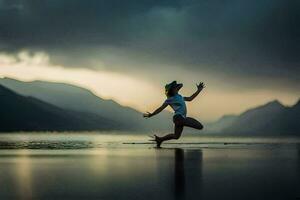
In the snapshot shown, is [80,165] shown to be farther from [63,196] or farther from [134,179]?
[63,196]

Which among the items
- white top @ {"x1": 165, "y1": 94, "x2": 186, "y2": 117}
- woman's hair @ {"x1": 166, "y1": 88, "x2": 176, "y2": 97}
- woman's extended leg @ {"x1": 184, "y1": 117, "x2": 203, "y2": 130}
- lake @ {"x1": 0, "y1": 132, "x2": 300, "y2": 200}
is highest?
woman's hair @ {"x1": 166, "y1": 88, "x2": 176, "y2": 97}

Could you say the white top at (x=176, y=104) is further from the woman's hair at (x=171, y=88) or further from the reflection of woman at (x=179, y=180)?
the reflection of woman at (x=179, y=180)

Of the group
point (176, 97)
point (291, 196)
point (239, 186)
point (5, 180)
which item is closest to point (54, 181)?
point (5, 180)

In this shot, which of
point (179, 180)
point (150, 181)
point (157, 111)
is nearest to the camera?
point (150, 181)

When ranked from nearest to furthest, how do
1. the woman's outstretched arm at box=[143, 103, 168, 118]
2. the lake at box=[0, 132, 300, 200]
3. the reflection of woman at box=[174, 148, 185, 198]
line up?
the lake at box=[0, 132, 300, 200] < the reflection of woman at box=[174, 148, 185, 198] < the woman's outstretched arm at box=[143, 103, 168, 118]

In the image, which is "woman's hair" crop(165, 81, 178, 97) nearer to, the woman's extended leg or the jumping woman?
the jumping woman

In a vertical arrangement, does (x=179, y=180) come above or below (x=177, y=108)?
below

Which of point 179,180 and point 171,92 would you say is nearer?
point 179,180

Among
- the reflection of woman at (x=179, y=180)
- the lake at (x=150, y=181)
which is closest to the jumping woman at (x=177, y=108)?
the lake at (x=150, y=181)

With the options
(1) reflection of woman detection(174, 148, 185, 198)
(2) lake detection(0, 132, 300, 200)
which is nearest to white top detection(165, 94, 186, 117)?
(2) lake detection(0, 132, 300, 200)

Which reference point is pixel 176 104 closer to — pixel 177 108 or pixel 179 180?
pixel 177 108

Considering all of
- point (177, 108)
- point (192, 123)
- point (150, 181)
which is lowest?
point (150, 181)

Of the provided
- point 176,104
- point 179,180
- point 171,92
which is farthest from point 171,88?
point 179,180

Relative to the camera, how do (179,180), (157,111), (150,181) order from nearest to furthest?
(150,181)
(179,180)
(157,111)
